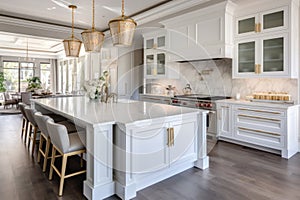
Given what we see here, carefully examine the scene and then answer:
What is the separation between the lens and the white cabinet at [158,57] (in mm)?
5459

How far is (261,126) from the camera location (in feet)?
11.9

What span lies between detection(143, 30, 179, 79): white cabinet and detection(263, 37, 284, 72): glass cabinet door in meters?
2.26

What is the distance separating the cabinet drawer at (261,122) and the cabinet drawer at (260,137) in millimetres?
71

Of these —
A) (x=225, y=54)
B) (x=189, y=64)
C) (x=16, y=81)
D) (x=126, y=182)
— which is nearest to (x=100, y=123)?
(x=126, y=182)

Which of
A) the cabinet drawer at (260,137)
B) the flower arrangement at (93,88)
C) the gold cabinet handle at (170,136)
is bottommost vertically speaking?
the cabinet drawer at (260,137)

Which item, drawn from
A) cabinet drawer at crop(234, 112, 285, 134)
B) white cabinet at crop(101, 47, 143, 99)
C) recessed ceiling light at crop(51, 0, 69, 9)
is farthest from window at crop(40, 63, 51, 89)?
cabinet drawer at crop(234, 112, 285, 134)

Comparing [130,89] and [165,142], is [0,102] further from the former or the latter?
[165,142]

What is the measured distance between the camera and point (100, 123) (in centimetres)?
205

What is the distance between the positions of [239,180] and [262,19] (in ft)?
9.07

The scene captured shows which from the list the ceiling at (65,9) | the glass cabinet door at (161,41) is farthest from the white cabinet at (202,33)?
the ceiling at (65,9)

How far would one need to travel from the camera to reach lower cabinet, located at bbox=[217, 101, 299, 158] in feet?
11.1

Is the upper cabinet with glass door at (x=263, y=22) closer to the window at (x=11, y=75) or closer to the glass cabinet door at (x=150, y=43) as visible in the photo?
the glass cabinet door at (x=150, y=43)

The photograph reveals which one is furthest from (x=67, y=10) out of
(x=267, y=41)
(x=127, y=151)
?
(x=267, y=41)

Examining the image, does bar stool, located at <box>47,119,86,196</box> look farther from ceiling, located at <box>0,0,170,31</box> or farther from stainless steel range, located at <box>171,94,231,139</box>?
ceiling, located at <box>0,0,170,31</box>
